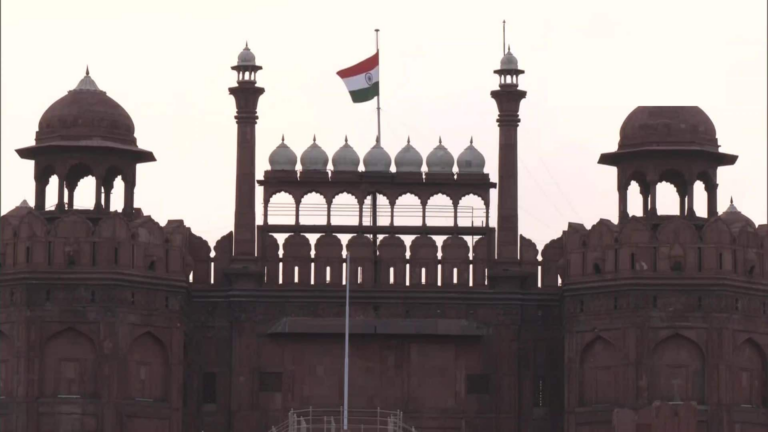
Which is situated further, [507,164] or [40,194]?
[507,164]

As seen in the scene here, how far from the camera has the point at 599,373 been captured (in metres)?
81.8

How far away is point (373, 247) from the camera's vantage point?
85.5 metres

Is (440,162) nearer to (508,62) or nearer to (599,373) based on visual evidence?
(508,62)

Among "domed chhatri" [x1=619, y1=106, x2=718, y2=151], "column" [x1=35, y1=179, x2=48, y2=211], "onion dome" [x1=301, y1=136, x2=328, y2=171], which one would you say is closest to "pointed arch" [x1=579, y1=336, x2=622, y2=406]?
"domed chhatri" [x1=619, y1=106, x2=718, y2=151]

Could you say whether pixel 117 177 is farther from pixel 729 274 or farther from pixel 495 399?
pixel 729 274

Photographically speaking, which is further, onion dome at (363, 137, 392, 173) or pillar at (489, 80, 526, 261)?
onion dome at (363, 137, 392, 173)

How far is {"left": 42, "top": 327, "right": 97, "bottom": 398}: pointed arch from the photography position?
264ft

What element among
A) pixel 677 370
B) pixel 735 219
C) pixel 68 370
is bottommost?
pixel 68 370

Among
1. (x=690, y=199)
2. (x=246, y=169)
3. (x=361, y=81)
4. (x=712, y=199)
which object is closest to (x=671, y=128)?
(x=690, y=199)

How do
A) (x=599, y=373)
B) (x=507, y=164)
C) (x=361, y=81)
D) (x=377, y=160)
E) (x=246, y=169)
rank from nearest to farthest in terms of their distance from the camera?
(x=599, y=373) < (x=246, y=169) < (x=507, y=164) < (x=377, y=160) < (x=361, y=81)

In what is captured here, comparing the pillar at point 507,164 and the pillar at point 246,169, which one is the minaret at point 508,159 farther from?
the pillar at point 246,169

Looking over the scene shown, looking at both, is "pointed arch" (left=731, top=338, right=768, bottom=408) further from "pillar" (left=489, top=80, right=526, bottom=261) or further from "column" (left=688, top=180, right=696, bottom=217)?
"pillar" (left=489, top=80, right=526, bottom=261)

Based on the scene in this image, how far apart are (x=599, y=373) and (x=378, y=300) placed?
7880mm

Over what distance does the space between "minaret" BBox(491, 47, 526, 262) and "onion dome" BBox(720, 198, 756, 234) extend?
679cm
